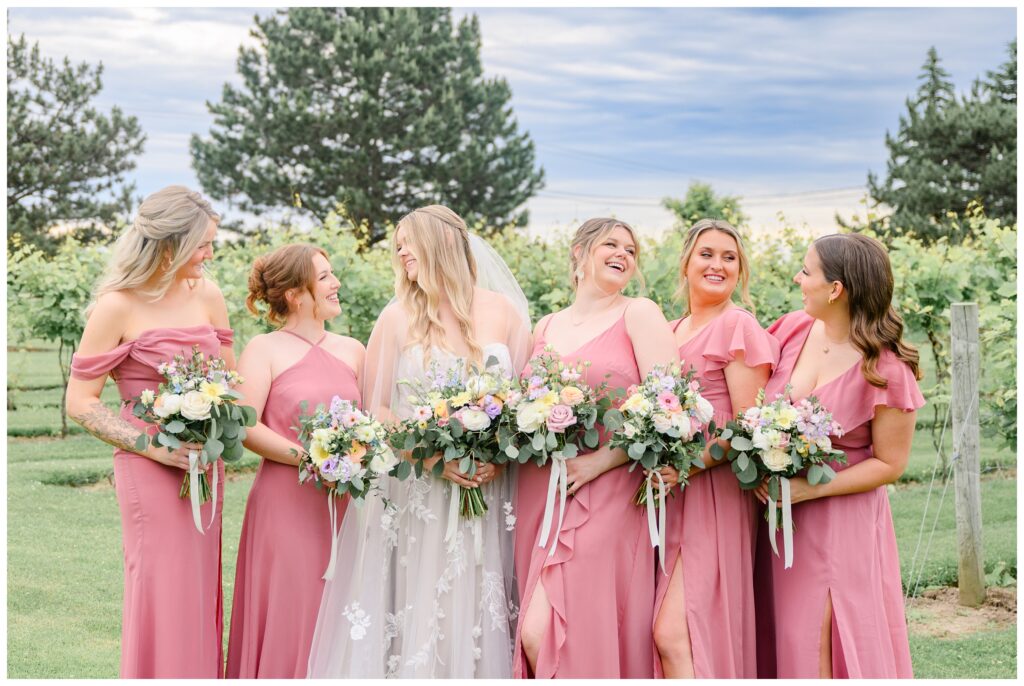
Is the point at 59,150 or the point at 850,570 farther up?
the point at 59,150

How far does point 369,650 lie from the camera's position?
4.80m

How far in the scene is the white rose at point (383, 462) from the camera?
4.51 meters

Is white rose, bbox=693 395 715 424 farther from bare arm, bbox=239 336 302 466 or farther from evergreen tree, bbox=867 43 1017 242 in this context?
evergreen tree, bbox=867 43 1017 242

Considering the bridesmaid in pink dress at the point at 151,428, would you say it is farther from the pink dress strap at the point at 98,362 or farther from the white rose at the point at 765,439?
the white rose at the point at 765,439

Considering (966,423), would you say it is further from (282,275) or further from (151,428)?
(151,428)

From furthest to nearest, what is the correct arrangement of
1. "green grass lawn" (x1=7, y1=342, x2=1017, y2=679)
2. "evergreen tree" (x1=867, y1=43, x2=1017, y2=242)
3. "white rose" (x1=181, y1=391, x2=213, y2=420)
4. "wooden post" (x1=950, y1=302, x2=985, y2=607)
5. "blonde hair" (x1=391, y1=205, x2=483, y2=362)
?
"evergreen tree" (x1=867, y1=43, x2=1017, y2=242) < "wooden post" (x1=950, y1=302, x2=985, y2=607) < "green grass lawn" (x1=7, y1=342, x2=1017, y2=679) < "blonde hair" (x1=391, y1=205, x2=483, y2=362) < "white rose" (x1=181, y1=391, x2=213, y2=420)

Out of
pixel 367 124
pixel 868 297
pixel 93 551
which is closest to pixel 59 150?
pixel 367 124

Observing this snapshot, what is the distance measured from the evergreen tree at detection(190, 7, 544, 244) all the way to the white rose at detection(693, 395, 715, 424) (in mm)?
27199

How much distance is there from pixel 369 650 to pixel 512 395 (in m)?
1.49

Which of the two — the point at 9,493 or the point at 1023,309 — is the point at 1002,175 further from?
the point at 9,493

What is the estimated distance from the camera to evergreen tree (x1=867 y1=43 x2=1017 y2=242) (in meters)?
31.4

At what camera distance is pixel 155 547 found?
4531mm

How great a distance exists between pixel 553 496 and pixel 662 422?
2.11 feet

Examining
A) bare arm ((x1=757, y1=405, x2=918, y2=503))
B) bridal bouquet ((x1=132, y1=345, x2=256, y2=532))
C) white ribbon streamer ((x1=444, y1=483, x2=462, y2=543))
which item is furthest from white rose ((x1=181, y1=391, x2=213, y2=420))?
bare arm ((x1=757, y1=405, x2=918, y2=503))
